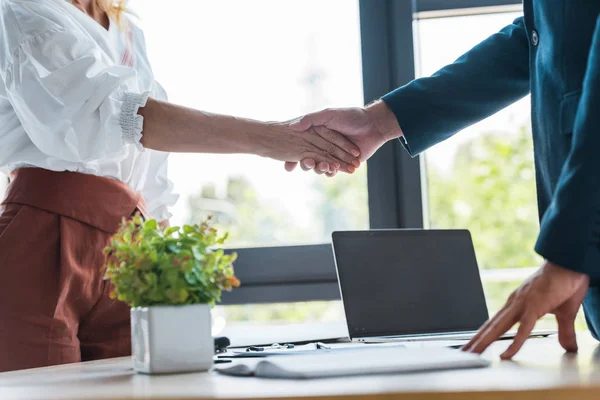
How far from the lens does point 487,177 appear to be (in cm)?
328

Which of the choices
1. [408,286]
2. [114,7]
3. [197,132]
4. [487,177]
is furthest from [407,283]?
[487,177]

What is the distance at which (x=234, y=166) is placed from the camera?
2113 mm

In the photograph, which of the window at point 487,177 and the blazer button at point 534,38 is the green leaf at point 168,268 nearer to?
the blazer button at point 534,38

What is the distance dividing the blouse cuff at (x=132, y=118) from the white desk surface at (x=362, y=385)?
1.87ft

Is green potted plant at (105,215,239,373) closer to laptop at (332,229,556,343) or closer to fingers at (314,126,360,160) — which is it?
laptop at (332,229,556,343)

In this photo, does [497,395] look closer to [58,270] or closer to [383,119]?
[58,270]

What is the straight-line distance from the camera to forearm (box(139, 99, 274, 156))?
147 cm

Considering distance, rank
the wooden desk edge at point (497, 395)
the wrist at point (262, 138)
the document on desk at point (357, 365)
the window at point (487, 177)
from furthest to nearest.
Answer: the window at point (487, 177) < the wrist at point (262, 138) < the document on desk at point (357, 365) < the wooden desk edge at point (497, 395)

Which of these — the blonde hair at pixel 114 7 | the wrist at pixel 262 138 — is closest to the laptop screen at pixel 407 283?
the wrist at pixel 262 138

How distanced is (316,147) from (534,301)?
956mm

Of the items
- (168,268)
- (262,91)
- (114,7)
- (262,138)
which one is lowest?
(168,268)

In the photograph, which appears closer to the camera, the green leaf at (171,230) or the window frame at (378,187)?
the green leaf at (171,230)

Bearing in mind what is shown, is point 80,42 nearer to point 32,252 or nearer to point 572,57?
point 32,252

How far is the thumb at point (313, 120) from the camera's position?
178 centimetres
